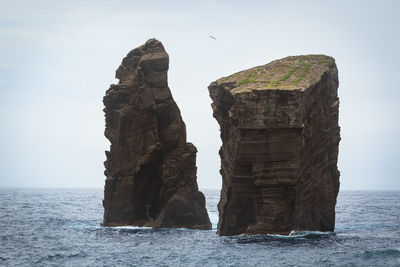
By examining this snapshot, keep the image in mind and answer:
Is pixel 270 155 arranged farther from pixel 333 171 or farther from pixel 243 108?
pixel 333 171

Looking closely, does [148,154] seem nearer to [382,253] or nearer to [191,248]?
[191,248]

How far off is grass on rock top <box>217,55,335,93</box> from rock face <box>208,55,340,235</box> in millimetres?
83

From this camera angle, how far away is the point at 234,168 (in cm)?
5325

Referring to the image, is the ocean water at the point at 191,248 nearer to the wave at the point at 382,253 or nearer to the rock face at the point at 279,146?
the wave at the point at 382,253

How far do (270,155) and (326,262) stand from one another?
11873 mm

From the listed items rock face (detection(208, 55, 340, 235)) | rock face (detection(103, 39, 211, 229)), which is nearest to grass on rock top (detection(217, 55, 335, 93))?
rock face (detection(208, 55, 340, 235))

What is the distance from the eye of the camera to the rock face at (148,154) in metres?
67.8

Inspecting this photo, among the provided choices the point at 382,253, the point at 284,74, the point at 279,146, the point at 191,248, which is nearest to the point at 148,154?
the point at 284,74

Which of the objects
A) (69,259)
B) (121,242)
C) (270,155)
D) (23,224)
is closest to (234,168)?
(270,155)

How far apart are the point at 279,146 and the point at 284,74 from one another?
913 cm

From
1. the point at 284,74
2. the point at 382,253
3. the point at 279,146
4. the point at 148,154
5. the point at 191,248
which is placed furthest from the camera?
the point at 148,154

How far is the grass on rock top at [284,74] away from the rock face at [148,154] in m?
12.0

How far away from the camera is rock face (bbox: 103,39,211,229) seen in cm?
6781

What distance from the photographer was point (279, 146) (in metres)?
50.7
